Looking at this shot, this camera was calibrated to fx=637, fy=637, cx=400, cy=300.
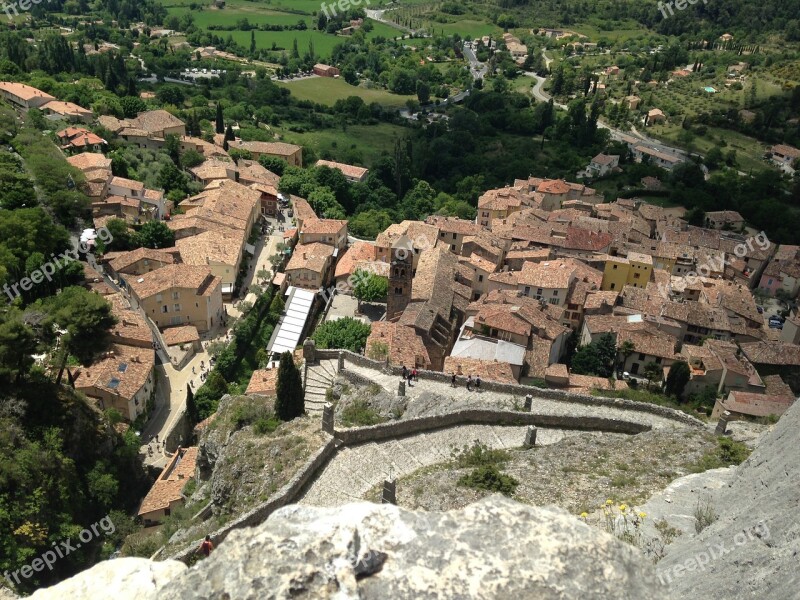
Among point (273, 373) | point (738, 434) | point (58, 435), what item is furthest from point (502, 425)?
point (58, 435)

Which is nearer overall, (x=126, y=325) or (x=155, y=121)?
(x=126, y=325)

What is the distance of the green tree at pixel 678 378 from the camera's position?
42.3 m

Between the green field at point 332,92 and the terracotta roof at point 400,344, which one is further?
the green field at point 332,92

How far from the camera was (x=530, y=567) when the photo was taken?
281 inches

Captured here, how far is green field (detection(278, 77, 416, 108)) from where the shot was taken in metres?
134

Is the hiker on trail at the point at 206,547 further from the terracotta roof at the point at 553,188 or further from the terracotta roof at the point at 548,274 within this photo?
the terracotta roof at the point at 553,188

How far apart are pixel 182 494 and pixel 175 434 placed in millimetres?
6585

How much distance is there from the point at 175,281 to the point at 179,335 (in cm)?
408

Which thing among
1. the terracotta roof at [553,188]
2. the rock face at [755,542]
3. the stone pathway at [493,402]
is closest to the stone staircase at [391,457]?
the stone pathway at [493,402]

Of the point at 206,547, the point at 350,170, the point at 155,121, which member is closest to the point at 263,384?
the point at 206,547

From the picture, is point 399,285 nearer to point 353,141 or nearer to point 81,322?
point 81,322

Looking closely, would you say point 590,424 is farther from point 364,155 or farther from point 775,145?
point 775,145

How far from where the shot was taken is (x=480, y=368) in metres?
36.5

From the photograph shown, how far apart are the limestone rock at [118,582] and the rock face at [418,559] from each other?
1.38m
